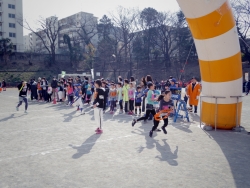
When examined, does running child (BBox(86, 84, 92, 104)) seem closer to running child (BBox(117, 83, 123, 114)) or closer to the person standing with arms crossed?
running child (BBox(117, 83, 123, 114))

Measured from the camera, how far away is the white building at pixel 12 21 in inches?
2418

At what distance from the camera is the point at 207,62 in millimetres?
8414

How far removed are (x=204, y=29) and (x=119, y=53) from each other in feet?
135

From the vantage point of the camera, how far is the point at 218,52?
7984 mm

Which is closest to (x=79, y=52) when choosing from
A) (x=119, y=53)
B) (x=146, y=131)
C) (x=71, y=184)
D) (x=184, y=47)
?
(x=119, y=53)

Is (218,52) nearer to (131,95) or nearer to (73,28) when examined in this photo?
(131,95)

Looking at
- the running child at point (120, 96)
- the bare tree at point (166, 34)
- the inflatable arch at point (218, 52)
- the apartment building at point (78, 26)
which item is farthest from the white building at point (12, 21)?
the inflatable arch at point (218, 52)

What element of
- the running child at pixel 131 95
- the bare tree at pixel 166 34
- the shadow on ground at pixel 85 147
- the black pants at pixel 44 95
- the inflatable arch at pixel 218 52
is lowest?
the shadow on ground at pixel 85 147

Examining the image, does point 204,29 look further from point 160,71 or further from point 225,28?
point 160,71

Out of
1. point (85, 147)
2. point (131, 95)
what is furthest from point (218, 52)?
point (131, 95)

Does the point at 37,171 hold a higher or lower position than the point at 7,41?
lower

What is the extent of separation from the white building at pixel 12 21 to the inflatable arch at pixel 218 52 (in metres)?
62.1

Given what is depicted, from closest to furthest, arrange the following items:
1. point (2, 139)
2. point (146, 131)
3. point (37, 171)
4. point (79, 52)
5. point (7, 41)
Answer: point (37, 171) < point (2, 139) < point (146, 131) < point (7, 41) < point (79, 52)

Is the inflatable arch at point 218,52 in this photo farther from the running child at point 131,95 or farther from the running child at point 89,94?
the running child at point 89,94
